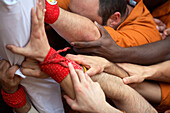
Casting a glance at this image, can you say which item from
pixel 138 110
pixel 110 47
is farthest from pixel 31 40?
pixel 138 110

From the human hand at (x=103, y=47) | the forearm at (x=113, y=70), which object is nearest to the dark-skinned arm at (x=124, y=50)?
the human hand at (x=103, y=47)

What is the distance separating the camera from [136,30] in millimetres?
1476

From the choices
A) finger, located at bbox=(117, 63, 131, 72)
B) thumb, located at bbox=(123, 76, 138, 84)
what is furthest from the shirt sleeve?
thumb, located at bbox=(123, 76, 138, 84)

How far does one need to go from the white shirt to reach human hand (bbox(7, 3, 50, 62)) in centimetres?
2

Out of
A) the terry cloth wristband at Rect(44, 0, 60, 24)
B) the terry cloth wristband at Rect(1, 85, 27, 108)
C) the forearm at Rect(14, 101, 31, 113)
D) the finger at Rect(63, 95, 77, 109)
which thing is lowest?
the forearm at Rect(14, 101, 31, 113)

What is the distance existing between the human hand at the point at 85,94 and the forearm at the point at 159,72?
54cm

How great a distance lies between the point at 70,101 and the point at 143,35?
0.84 meters

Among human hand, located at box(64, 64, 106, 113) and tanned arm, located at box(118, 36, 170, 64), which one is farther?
tanned arm, located at box(118, 36, 170, 64)

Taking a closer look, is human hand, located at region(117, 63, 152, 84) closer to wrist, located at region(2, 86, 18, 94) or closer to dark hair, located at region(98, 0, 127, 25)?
dark hair, located at region(98, 0, 127, 25)

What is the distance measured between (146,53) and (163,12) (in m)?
0.80

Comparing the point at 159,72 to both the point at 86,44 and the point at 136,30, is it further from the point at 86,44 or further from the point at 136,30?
the point at 86,44

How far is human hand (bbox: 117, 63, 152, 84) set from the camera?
1280mm

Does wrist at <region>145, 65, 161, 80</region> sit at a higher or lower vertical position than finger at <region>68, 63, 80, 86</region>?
lower

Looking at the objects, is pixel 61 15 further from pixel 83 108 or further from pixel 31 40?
pixel 83 108
